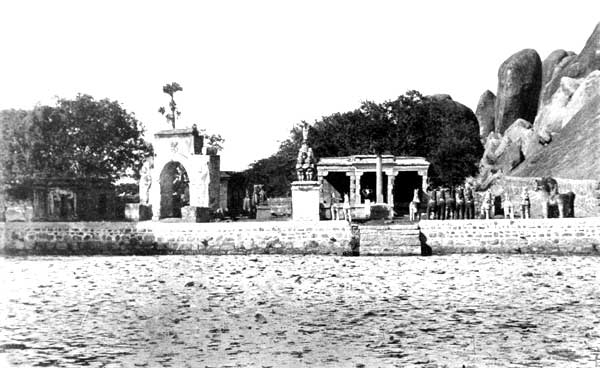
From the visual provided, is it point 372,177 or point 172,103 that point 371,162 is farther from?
point 172,103

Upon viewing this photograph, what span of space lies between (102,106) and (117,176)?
5.30 meters

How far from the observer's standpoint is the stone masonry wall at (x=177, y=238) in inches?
667

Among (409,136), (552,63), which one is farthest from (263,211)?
(552,63)

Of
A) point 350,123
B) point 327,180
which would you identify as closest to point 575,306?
point 327,180

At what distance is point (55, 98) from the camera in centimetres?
4556

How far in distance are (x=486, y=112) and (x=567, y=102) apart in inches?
875

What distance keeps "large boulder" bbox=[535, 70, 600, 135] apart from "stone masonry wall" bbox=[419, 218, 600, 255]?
30898 mm

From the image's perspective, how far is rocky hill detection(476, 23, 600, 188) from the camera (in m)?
37.7

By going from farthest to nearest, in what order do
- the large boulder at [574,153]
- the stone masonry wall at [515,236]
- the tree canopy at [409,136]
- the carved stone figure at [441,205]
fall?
the tree canopy at [409,136], the large boulder at [574,153], the carved stone figure at [441,205], the stone masonry wall at [515,236]

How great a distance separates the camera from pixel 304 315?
8.63 m

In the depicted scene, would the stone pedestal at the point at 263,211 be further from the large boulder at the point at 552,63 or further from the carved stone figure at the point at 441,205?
the large boulder at the point at 552,63

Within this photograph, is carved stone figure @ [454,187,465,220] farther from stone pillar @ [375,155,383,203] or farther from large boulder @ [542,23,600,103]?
large boulder @ [542,23,600,103]

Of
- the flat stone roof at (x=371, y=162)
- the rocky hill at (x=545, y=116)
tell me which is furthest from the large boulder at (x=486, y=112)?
the flat stone roof at (x=371, y=162)

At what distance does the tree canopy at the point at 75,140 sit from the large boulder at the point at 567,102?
30.2 meters
